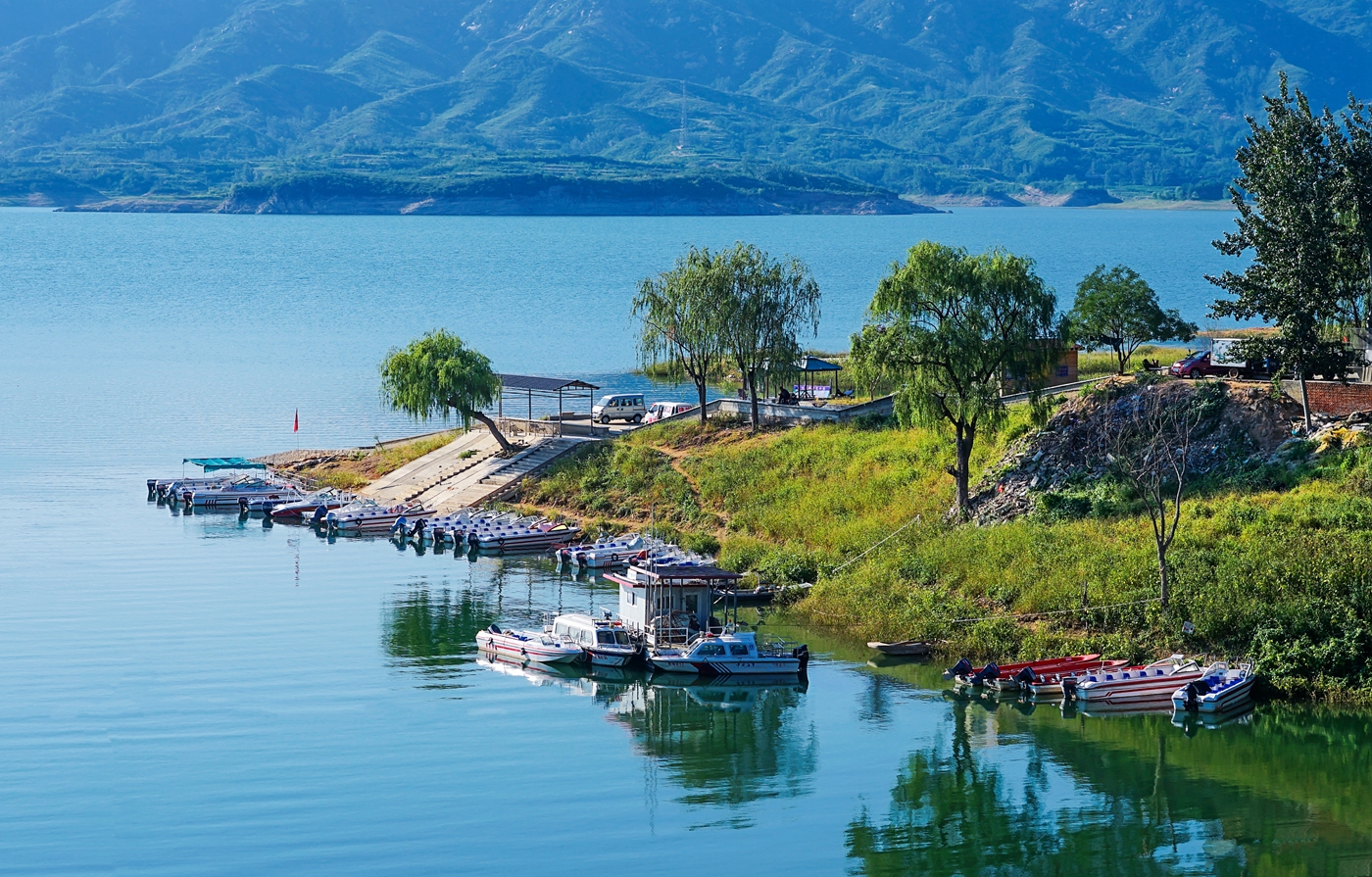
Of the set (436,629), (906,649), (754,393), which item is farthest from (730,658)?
(754,393)

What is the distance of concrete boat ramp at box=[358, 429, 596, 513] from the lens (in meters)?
72.8

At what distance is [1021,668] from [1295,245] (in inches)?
794

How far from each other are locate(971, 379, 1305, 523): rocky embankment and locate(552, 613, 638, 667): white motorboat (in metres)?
13.7

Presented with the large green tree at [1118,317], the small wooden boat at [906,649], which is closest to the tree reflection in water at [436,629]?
the small wooden boat at [906,649]

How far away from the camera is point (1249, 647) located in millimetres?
43250

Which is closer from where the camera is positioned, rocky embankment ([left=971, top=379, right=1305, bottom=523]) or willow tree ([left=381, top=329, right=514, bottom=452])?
rocky embankment ([left=971, top=379, right=1305, bottom=523])

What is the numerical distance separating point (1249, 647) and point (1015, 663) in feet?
20.3

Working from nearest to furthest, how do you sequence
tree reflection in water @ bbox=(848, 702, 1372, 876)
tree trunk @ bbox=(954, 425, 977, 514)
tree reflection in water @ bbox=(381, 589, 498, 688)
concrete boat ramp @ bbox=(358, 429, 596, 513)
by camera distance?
tree reflection in water @ bbox=(848, 702, 1372, 876) < tree reflection in water @ bbox=(381, 589, 498, 688) < tree trunk @ bbox=(954, 425, 977, 514) < concrete boat ramp @ bbox=(358, 429, 596, 513)

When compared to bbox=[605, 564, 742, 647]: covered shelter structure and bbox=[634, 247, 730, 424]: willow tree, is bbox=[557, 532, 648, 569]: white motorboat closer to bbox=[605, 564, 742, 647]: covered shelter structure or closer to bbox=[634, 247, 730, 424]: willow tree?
Result: bbox=[605, 564, 742, 647]: covered shelter structure

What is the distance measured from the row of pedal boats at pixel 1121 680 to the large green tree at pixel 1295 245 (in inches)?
549

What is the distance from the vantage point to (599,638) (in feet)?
159

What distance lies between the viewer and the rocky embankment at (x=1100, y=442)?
53562mm

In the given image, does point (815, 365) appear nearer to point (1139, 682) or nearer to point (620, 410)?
point (620, 410)

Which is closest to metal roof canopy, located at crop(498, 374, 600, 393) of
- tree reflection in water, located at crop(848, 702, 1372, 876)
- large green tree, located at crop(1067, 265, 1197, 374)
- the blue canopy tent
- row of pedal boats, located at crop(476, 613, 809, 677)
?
the blue canopy tent
